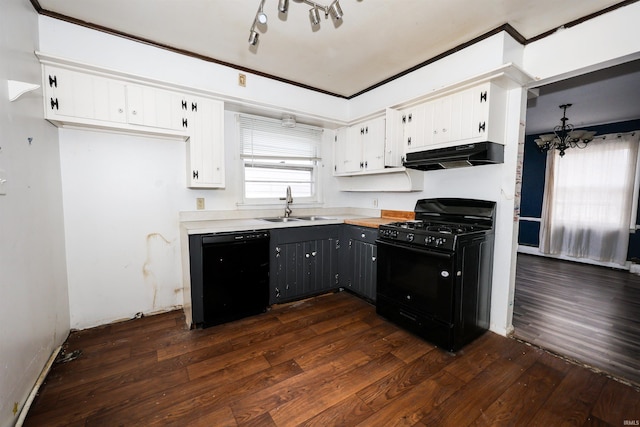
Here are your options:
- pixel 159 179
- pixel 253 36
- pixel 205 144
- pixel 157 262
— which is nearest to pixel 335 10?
pixel 253 36

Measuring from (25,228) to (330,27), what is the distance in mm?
2584

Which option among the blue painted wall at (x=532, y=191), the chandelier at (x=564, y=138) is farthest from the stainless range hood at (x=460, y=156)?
the blue painted wall at (x=532, y=191)

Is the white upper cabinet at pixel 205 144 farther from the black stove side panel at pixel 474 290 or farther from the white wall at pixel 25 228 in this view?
the black stove side panel at pixel 474 290

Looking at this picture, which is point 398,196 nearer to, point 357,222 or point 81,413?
point 357,222

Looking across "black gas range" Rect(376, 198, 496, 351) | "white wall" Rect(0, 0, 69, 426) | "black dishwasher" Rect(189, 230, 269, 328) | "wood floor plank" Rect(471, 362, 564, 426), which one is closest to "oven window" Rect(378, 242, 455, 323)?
"black gas range" Rect(376, 198, 496, 351)

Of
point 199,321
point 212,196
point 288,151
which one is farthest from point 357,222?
point 199,321

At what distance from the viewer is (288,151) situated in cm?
356

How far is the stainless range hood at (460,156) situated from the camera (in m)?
2.19

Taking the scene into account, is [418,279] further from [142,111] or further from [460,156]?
[142,111]

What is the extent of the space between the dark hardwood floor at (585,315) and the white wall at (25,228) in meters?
3.60

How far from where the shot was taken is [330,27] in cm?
220

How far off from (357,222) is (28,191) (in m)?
2.69

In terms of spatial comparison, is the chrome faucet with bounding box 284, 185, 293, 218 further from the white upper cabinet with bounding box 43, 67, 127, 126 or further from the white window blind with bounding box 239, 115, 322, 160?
the white upper cabinet with bounding box 43, 67, 127, 126

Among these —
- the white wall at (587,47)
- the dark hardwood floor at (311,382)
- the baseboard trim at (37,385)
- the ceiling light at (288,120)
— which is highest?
the white wall at (587,47)
